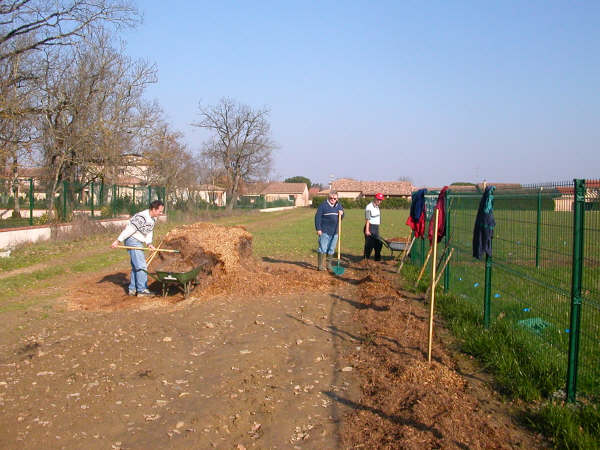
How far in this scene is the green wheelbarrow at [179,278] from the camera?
8688 mm

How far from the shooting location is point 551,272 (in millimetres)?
5488

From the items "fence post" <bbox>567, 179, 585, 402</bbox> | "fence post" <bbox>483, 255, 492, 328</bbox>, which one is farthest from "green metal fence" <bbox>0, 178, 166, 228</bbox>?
"fence post" <bbox>567, 179, 585, 402</bbox>

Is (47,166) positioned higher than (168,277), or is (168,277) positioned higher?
(47,166)

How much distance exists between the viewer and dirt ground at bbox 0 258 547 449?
13.6 feet

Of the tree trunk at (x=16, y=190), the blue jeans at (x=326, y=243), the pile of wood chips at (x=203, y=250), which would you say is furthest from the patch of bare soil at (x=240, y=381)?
the tree trunk at (x=16, y=190)

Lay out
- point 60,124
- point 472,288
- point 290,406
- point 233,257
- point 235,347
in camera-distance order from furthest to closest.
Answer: point 60,124
point 233,257
point 472,288
point 235,347
point 290,406

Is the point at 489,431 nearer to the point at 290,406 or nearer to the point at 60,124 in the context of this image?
the point at 290,406

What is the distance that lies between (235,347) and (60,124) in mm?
21484

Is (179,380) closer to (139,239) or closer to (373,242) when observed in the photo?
(139,239)

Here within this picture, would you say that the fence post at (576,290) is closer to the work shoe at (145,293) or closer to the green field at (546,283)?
the green field at (546,283)

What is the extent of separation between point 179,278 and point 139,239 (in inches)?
53.7

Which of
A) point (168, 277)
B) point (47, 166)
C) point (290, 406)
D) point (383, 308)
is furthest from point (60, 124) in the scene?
point (290, 406)

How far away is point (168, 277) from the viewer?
8750mm

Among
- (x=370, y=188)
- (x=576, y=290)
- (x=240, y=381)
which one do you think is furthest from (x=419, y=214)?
(x=370, y=188)
